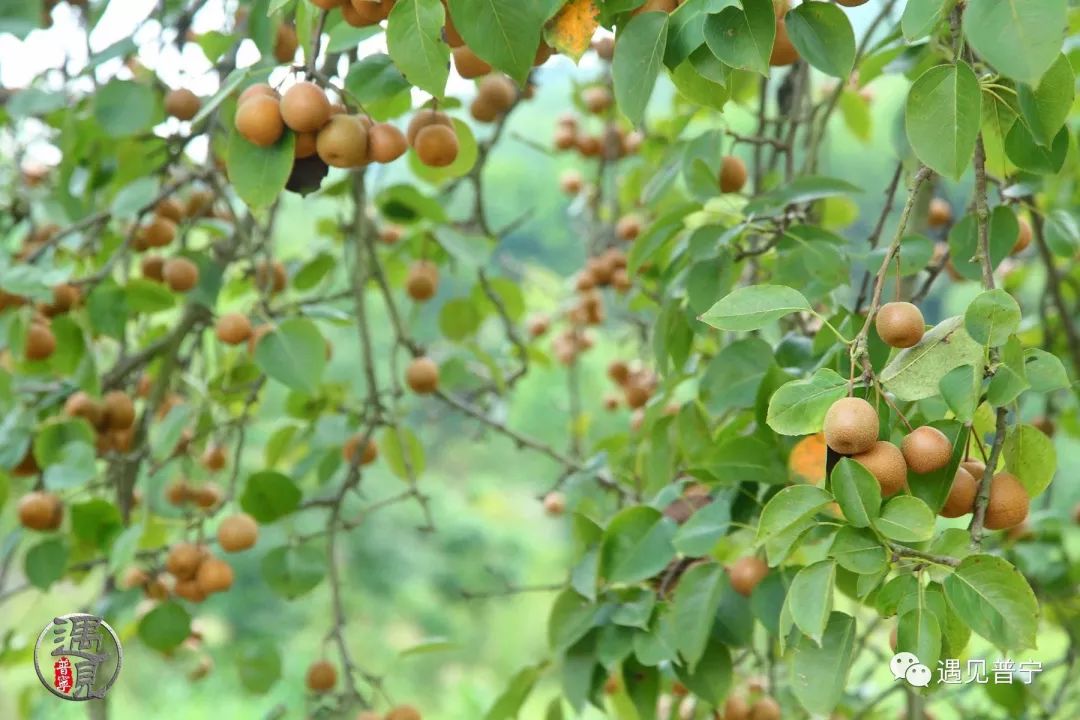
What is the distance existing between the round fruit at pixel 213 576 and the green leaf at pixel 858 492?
0.57m

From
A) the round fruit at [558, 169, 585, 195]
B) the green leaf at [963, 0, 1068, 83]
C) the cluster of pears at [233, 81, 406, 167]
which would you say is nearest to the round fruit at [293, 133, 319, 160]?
the cluster of pears at [233, 81, 406, 167]

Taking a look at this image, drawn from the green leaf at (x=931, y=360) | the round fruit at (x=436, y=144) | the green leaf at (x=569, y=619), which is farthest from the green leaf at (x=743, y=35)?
the green leaf at (x=569, y=619)

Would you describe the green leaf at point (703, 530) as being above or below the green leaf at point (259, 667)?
above

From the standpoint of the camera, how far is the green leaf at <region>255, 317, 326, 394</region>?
772 millimetres

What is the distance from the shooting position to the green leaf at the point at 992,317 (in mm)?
413

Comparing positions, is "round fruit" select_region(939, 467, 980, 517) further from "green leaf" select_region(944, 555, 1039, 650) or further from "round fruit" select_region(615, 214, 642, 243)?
"round fruit" select_region(615, 214, 642, 243)

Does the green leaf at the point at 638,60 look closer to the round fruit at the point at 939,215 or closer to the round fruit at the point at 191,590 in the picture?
the round fruit at the point at 191,590

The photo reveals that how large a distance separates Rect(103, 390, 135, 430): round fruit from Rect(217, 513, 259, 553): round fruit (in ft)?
0.66

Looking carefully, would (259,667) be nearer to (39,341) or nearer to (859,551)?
(39,341)

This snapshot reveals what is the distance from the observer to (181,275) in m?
0.96

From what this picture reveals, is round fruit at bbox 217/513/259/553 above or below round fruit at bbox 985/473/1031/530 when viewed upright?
below

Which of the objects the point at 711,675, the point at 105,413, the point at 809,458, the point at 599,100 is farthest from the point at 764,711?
the point at 599,100

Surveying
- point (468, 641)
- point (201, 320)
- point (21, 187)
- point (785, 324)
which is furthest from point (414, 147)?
point (468, 641)

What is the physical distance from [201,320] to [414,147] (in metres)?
0.50
